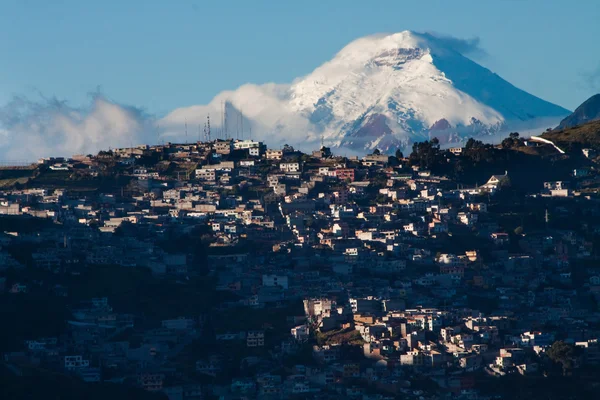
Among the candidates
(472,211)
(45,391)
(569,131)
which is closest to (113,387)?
(45,391)

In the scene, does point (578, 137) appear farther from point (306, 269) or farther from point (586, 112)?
point (586, 112)

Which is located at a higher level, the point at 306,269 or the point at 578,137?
the point at 578,137

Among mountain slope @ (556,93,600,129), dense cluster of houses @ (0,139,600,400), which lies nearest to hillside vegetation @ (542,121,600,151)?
dense cluster of houses @ (0,139,600,400)

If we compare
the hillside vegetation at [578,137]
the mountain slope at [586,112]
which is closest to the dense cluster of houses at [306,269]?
the hillside vegetation at [578,137]

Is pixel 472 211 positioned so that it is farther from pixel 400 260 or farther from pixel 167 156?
pixel 167 156

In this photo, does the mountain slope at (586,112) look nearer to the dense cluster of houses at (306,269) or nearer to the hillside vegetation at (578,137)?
the hillside vegetation at (578,137)

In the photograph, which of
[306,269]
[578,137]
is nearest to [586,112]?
[578,137]
